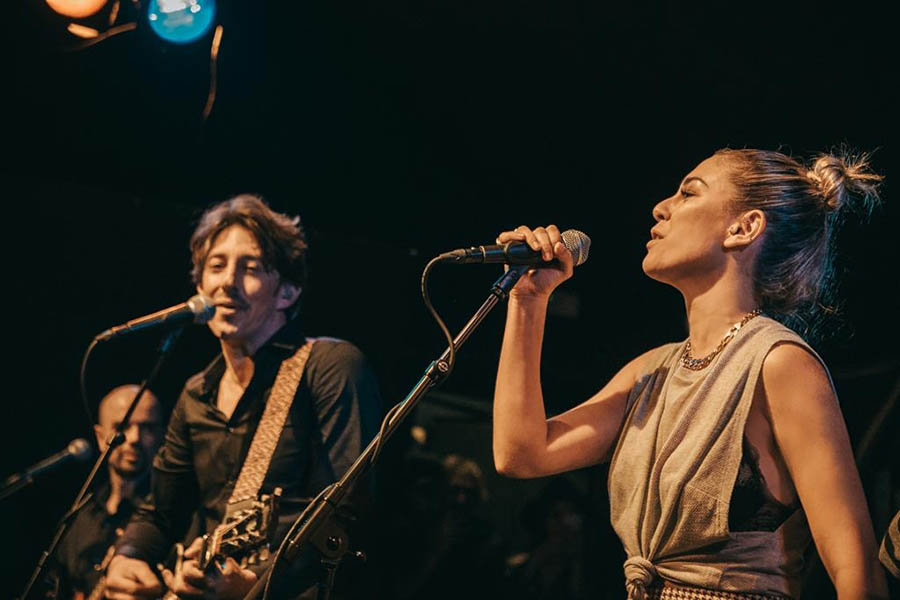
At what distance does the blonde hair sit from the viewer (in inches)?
86.5

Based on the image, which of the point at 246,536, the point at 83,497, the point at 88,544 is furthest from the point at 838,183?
the point at 88,544

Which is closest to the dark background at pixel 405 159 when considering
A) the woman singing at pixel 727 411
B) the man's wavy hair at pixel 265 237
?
the man's wavy hair at pixel 265 237

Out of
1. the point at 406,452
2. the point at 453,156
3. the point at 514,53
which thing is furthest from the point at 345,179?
the point at 406,452

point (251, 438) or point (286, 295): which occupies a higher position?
point (286, 295)

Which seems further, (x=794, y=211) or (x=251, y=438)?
(x=251, y=438)

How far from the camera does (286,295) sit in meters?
3.54

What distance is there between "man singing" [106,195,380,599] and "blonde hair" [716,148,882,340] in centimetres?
140

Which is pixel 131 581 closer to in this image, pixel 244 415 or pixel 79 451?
pixel 244 415

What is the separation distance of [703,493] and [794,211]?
80 cm

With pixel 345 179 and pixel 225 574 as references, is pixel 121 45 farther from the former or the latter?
pixel 225 574

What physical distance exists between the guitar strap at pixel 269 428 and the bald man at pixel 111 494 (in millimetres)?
1539

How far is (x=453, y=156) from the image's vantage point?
5.34m

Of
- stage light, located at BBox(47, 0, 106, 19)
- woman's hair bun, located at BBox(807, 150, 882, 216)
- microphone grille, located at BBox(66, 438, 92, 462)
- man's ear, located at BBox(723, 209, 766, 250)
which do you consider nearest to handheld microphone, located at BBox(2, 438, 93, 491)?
microphone grille, located at BBox(66, 438, 92, 462)

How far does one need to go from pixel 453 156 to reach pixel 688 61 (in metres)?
1.60
